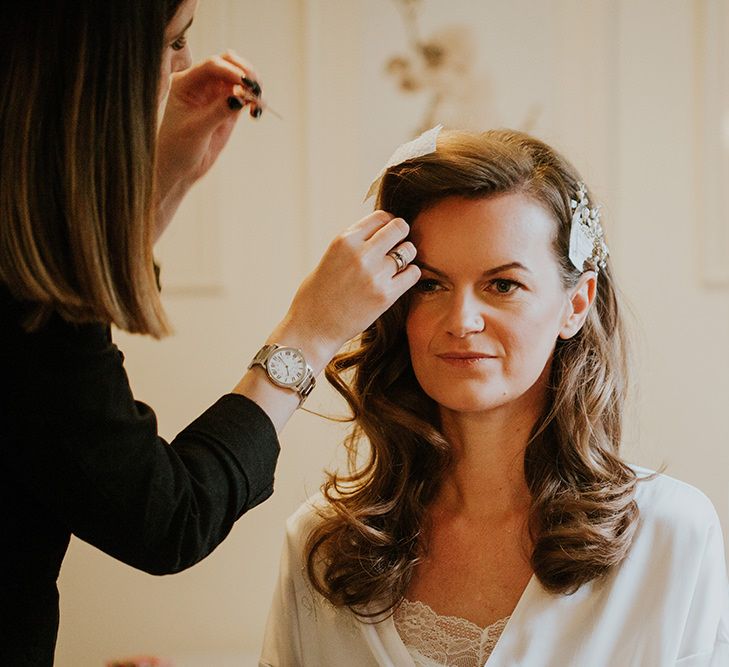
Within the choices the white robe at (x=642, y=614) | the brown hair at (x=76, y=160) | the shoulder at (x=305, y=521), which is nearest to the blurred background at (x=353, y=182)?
the shoulder at (x=305, y=521)

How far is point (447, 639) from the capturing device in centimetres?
154

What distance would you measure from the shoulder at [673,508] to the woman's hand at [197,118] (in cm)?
85

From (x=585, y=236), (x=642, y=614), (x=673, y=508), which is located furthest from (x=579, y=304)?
(x=642, y=614)

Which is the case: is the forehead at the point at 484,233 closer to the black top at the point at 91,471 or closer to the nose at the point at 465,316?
the nose at the point at 465,316

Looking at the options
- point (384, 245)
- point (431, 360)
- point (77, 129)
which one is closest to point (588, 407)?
point (431, 360)

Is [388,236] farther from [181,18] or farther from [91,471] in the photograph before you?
[91,471]

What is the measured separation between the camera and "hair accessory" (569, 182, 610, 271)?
5.38ft

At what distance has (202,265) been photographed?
291cm

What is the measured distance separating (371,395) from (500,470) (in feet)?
0.89

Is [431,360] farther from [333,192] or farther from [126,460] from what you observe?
[333,192]

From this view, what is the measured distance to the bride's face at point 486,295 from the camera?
1553mm

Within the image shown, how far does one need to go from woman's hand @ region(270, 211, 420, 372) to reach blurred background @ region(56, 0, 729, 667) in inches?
59.6

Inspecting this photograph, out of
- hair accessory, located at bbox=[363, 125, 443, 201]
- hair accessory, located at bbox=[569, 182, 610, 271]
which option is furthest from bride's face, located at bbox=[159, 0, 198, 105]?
hair accessory, located at bbox=[569, 182, 610, 271]

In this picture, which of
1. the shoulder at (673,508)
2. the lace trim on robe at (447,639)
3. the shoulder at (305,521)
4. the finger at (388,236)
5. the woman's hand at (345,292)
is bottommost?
the lace trim on robe at (447,639)
